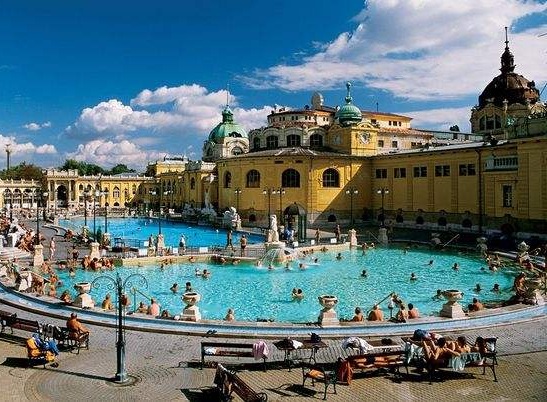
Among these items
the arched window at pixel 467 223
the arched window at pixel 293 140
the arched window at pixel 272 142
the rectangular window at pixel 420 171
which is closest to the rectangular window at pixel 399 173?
the rectangular window at pixel 420 171

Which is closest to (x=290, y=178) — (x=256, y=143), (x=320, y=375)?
(x=256, y=143)

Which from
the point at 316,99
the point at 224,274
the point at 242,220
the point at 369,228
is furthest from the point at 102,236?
the point at 316,99

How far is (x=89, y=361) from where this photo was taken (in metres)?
13.0

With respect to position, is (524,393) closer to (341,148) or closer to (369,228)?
(369,228)

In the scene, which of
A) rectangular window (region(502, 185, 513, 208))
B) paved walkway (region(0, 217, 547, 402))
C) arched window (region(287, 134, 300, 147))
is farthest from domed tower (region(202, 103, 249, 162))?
paved walkway (region(0, 217, 547, 402))

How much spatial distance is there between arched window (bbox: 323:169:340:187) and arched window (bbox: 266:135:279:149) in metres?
12.5

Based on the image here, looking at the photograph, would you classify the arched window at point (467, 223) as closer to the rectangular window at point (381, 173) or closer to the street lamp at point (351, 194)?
the rectangular window at point (381, 173)

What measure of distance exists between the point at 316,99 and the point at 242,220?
1224 inches

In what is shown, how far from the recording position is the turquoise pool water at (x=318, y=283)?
72.2 ft

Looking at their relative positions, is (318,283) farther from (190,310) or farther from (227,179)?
(227,179)

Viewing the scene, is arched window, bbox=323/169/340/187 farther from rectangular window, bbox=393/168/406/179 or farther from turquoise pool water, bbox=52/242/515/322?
Result: turquoise pool water, bbox=52/242/515/322

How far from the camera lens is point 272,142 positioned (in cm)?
6762

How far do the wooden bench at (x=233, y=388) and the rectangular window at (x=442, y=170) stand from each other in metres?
41.2

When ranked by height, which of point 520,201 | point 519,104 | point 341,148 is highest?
point 519,104
